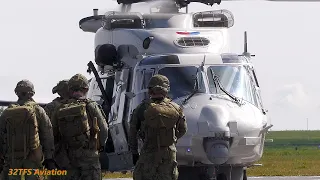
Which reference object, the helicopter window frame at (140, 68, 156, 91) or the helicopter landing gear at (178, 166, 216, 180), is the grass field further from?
the helicopter window frame at (140, 68, 156, 91)

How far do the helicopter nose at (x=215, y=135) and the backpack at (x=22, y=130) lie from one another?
11.8 feet

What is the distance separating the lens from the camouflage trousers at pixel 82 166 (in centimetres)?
1129

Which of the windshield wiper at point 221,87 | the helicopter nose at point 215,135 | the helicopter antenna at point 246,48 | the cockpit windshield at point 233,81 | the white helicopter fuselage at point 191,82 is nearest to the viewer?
the helicopter nose at point 215,135

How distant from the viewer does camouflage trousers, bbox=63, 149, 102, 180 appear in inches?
444

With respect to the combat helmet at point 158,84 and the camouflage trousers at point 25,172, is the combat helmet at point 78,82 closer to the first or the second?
the combat helmet at point 158,84

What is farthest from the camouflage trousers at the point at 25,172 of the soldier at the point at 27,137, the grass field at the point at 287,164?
the grass field at the point at 287,164

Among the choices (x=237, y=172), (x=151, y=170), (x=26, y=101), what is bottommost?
(x=237, y=172)

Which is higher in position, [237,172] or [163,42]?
[163,42]

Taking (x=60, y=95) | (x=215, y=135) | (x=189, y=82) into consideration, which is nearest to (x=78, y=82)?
(x=60, y=95)

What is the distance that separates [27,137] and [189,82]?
181 inches

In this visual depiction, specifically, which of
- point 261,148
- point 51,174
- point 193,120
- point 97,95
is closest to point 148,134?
point 51,174

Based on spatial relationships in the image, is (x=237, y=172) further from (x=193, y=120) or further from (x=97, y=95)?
(x=97, y=95)

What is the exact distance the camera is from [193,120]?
559 inches

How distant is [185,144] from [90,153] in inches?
125
